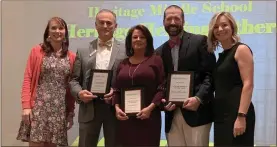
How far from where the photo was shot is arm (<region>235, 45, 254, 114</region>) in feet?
7.97

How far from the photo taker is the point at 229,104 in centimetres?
253

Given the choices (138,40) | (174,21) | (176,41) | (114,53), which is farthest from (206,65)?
(114,53)

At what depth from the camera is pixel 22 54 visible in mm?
4227

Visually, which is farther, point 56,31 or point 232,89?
point 56,31

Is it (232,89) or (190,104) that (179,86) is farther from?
(232,89)

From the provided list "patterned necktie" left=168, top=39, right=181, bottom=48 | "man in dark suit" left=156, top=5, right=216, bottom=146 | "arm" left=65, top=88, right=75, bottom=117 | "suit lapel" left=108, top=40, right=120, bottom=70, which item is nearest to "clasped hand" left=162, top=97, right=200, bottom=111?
"man in dark suit" left=156, top=5, right=216, bottom=146

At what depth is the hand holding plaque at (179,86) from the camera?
2.70 metres

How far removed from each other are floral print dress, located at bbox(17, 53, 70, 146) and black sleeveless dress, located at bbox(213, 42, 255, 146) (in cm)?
129

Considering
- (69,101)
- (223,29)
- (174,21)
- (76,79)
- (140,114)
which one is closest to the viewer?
(223,29)

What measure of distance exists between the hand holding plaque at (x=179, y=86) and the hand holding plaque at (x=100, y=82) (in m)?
0.50

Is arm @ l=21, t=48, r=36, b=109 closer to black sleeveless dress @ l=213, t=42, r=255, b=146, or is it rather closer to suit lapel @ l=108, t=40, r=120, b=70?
suit lapel @ l=108, t=40, r=120, b=70

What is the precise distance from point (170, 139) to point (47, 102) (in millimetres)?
1075

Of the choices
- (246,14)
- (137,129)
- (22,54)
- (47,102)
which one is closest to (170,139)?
(137,129)

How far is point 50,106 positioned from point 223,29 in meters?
1.55
